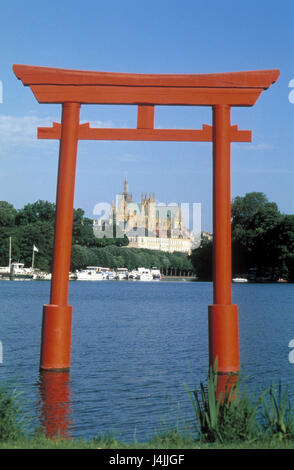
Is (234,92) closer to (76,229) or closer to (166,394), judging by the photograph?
(166,394)

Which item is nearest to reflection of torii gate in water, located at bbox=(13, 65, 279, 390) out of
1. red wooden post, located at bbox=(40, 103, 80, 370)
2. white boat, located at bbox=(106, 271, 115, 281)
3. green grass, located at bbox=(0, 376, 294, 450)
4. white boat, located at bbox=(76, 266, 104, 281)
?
red wooden post, located at bbox=(40, 103, 80, 370)

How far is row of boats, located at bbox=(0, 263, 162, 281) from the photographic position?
89.1m

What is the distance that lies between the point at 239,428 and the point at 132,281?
10249cm

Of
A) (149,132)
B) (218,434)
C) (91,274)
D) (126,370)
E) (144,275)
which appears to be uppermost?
(144,275)

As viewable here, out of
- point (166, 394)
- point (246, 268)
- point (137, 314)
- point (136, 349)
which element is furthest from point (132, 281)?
point (166, 394)

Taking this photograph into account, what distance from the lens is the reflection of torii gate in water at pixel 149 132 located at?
Result: 11219 millimetres

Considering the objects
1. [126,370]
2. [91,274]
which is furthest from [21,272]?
[126,370]

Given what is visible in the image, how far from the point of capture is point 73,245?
309ft

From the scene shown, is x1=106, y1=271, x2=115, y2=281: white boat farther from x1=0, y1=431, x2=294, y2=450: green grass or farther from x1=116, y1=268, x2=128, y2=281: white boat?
x1=0, y1=431, x2=294, y2=450: green grass

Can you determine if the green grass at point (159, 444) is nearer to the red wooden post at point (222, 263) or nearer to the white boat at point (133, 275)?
the red wooden post at point (222, 263)

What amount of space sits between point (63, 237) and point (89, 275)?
86.1 metres

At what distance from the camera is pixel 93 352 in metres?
17.8

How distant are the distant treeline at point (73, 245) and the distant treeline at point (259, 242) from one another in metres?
15.9

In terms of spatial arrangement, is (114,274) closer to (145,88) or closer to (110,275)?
(110,275)
